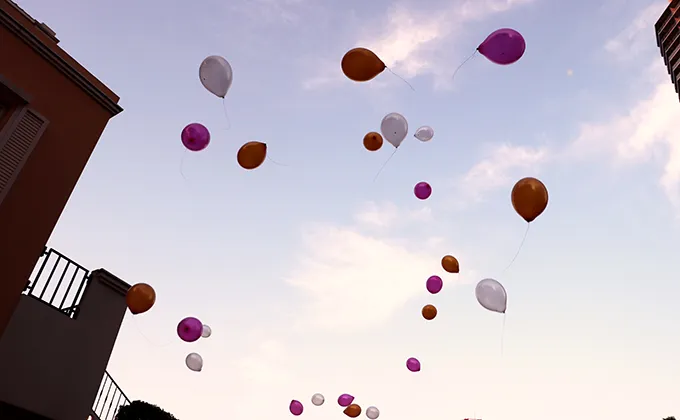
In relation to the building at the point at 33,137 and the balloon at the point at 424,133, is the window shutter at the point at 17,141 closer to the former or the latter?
the building at the point at 33,137

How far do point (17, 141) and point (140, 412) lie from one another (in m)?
4.97

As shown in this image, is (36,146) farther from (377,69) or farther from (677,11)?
(677,11)

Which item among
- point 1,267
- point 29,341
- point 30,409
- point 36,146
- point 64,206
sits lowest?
point 30,409

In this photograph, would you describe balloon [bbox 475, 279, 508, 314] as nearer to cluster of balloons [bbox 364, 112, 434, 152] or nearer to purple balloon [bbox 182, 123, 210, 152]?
cluster of balloons [bbox 364, 112, 434, 152]

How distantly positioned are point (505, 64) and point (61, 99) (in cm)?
559

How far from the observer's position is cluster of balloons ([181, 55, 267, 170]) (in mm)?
6129

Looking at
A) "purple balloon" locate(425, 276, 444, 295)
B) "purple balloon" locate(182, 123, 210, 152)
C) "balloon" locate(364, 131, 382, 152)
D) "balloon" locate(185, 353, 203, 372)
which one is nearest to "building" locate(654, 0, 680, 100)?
"purple balloon" locate(425, 276, 444, 295)

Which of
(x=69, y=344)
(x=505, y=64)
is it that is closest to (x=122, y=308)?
(x=69, y=344)

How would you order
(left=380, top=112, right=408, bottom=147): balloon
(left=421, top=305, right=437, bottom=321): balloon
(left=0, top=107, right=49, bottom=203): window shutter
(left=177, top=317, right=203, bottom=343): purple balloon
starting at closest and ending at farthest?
1. (left=0, top=107, right=49, bottom=203): window shutter
2. (left=177, top=317, right=203, bottom=343): purple balloon
3. (left=380, top=112, right=408, bottom=147): balloon
4. (left=421, top=305, right=437, bottom=321): balloon

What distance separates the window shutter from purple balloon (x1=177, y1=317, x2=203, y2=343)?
277cm

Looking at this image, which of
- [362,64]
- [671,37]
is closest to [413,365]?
[362,64]

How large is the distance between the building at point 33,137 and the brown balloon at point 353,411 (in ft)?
17.5

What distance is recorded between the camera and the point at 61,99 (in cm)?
599

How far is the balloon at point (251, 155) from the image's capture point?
623cm
